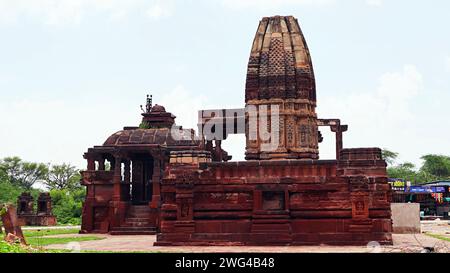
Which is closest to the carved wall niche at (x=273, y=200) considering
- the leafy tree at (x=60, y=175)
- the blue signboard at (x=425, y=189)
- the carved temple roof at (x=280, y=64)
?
the carved temple roof at (x=280, y=64)

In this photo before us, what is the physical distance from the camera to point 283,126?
72.9 feet

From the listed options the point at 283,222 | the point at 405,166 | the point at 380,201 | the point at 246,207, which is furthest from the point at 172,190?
the point at 405,166

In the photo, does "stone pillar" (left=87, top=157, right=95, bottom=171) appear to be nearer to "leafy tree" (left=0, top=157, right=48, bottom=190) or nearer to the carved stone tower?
the carved stone tower

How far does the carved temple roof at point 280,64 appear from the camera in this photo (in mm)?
22438

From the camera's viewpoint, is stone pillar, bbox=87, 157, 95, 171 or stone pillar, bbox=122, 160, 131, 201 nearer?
stone pillar, bbox=122, 160, 131, 201

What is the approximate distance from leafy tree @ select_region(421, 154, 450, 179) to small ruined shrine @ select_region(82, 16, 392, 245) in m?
65.6

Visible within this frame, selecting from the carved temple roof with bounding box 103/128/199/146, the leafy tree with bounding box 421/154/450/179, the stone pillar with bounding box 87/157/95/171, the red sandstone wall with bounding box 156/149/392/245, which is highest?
the leafy tree with bounding box 421/154/450/179

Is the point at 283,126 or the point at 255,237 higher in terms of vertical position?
the point at 283,126

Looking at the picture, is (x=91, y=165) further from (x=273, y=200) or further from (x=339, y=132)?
(x=273, y=200)

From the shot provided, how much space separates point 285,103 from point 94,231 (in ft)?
44.3

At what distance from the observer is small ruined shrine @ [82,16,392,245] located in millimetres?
19828

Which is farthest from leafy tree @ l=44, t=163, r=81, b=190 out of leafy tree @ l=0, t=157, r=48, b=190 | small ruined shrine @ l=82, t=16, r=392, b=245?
small ruined shrine @ l=82, t=16, r=392, b=245

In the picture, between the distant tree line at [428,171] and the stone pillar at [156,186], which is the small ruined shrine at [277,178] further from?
the distant tree line at [428,171]
